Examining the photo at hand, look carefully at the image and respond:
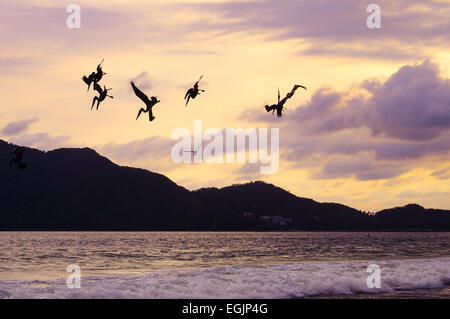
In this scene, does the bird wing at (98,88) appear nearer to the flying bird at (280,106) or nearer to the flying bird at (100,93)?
the flying bird at (100,93)

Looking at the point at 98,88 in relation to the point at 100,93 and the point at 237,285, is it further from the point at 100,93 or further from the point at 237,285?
the point at 237,285

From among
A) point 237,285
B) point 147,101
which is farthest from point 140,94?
point 237,285

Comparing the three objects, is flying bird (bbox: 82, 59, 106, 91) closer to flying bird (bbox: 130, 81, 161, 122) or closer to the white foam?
flying bird (bbox: 130, 81, 161, 122)

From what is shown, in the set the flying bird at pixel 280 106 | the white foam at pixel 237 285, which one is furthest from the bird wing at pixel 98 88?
the white foam at pixel 237 285

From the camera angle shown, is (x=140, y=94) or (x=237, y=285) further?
(x=237, y=285)

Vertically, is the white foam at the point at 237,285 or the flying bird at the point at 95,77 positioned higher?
the flying bird at the point at 95,77

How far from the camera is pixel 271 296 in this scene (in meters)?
32.2

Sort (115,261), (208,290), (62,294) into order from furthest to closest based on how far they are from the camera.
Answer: (115,261) → (208,290) → (62,294)

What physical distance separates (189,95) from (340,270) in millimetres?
30322
